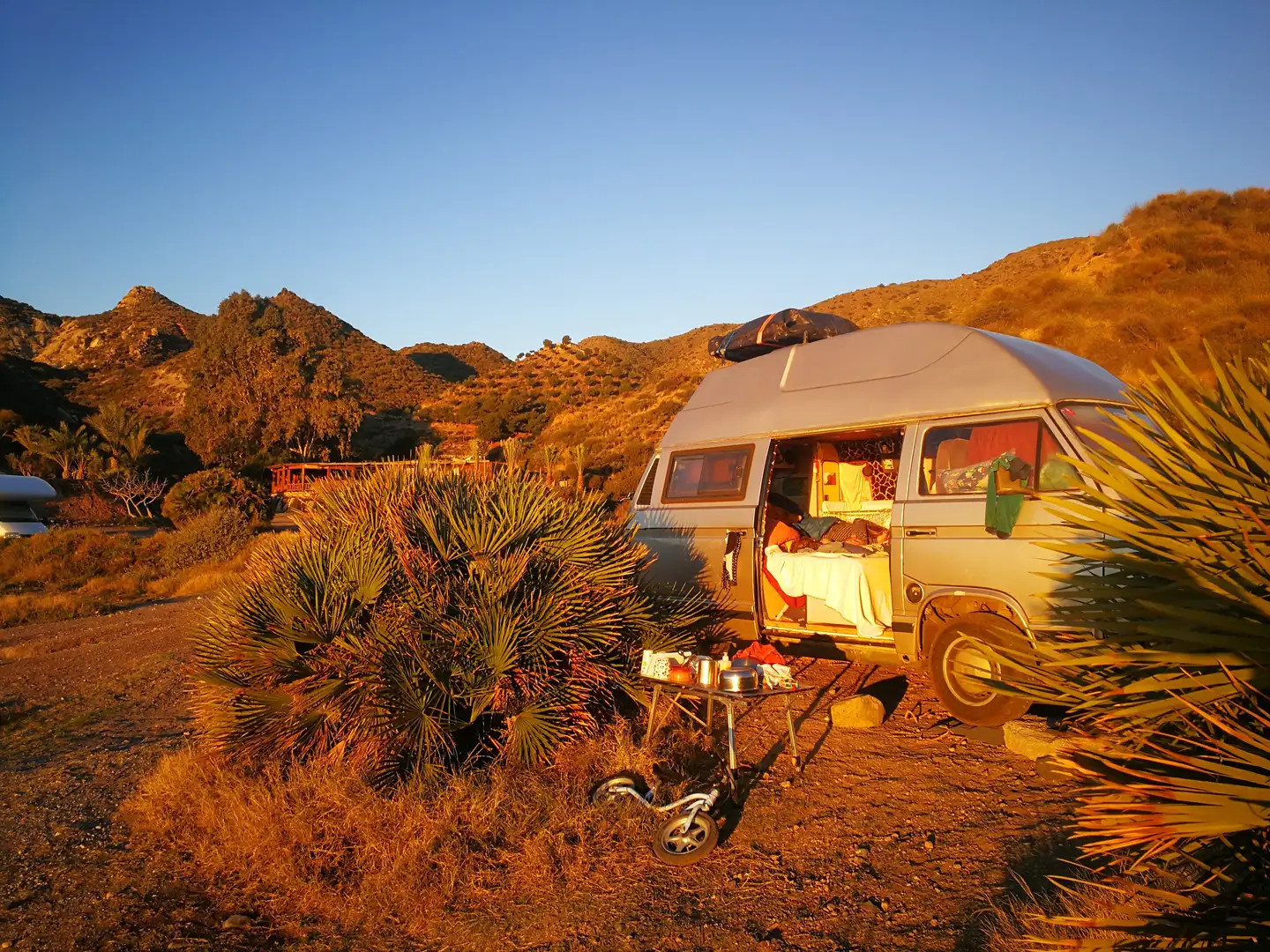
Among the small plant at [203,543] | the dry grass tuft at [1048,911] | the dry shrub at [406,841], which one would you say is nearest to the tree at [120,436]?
the small plant at [203,543]

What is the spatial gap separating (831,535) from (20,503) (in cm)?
2803

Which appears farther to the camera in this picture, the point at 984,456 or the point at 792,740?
the point at 984,456

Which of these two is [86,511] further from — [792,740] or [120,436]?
[792,740]

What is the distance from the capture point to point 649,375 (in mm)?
56344

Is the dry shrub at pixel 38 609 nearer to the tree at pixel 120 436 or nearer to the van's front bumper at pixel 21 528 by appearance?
the van's front bumper at pixel 21 528

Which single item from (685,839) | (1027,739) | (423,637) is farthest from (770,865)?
(423,637)

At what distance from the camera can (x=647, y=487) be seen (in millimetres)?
9562

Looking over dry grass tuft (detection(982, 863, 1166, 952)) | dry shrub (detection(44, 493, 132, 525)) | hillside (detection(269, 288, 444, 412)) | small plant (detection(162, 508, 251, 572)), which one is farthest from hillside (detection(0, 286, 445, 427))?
dry grass tuft (detection(982, 863, 1166, 952))

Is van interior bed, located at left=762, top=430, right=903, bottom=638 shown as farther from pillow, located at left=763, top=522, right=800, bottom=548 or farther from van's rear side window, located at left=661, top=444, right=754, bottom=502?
van's rear side window, located at left=661, top=444, right=754, bottom=502

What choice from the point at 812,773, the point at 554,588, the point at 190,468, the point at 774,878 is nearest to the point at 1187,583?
the point at 774,878

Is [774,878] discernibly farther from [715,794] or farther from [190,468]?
[190,468]

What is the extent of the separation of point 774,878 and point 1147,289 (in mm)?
26644

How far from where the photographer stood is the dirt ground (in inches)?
154

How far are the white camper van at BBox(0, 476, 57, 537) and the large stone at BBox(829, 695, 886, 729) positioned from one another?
2572 centimetres
